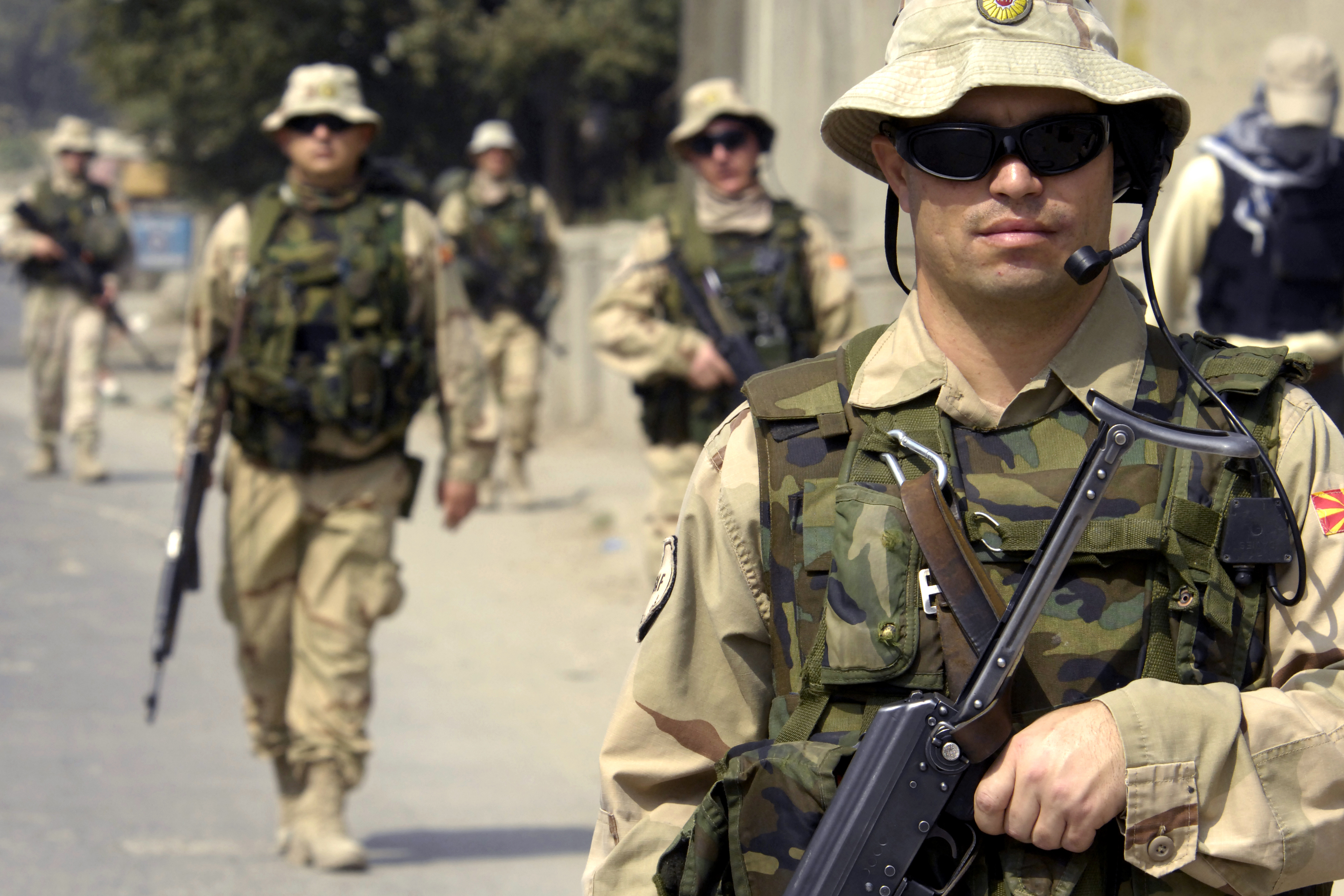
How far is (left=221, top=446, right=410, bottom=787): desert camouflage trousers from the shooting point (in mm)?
4973

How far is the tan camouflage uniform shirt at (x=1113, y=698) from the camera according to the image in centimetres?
183

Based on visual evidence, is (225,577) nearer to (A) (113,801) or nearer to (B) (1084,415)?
(A) (113,801)

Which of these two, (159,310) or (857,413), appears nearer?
(857,413)

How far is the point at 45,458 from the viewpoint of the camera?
40.8 ft

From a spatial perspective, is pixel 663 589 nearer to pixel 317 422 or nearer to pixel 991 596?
pixel 991 596

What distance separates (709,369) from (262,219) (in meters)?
1.61

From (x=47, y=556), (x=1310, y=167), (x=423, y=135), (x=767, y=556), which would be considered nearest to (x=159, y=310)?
(x=423, y=135)

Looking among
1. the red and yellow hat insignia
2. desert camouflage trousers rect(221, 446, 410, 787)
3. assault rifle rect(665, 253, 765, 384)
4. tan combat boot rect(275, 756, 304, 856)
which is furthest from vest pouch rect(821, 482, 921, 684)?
assault rifle rect(665, 253, 765, 384)

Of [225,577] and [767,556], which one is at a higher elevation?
[767,556]

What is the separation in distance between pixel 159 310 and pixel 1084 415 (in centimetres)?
2657

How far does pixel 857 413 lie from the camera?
6.86 feet

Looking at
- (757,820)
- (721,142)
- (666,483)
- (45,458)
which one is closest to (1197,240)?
(721,142)

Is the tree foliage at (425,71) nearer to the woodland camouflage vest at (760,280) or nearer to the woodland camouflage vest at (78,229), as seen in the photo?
the woodland camouflage vest at (78,229)

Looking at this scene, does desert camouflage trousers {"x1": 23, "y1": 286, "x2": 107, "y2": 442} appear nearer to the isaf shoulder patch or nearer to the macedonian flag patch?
the isaf shoulder patch
